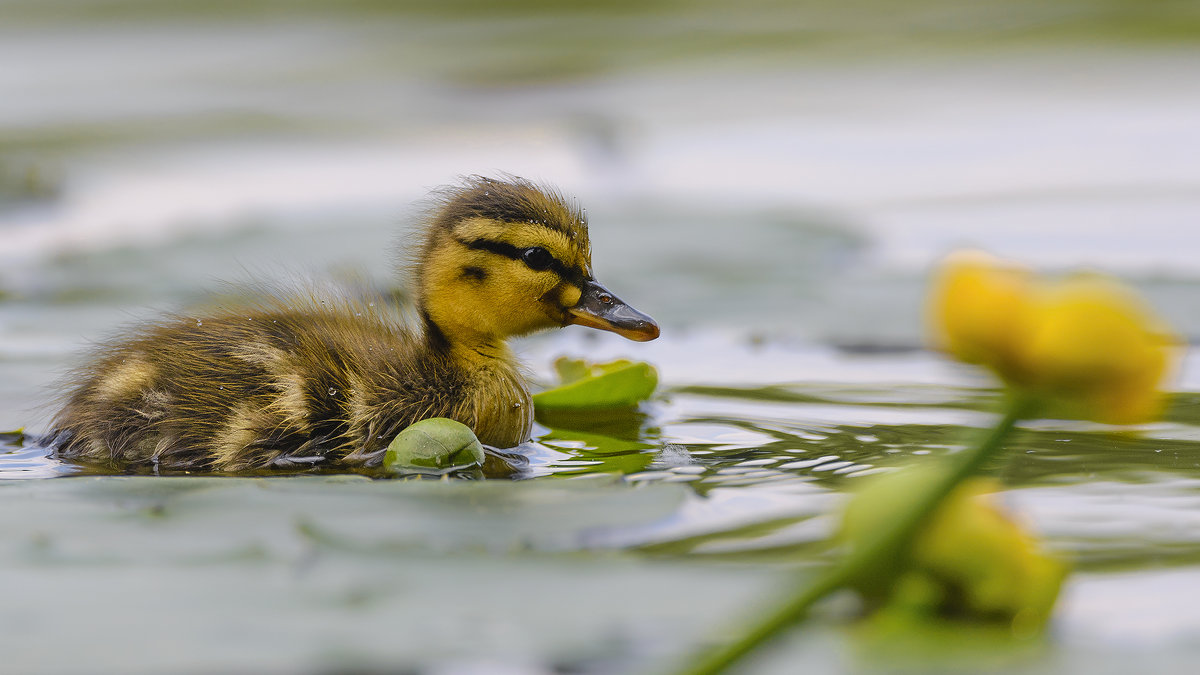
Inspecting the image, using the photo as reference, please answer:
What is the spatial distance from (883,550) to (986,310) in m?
0.16

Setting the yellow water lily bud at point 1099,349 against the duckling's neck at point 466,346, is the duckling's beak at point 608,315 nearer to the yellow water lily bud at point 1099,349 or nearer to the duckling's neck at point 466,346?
the duckling's neck at point 466,346

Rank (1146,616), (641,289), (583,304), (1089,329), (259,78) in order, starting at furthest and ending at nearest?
(259,78) → (641,289) → (583,304) → (1146,616) → (1089,329)

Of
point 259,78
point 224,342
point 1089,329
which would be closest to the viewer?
point 1089,329

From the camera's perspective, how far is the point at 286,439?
7.73 ft

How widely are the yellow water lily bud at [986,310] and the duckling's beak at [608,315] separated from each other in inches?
67.8

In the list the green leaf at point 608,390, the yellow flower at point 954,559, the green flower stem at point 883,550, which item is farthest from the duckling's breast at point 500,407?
the green flower stem at point 883,550

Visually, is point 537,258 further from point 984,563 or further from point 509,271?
point 984,563

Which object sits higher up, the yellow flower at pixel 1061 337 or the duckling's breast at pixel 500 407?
the yellow flower at pixel 1061 337

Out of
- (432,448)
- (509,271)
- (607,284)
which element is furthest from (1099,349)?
(607,284)

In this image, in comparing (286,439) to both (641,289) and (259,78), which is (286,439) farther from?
(259,78)

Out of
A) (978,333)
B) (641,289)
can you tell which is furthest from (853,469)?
(641,289)

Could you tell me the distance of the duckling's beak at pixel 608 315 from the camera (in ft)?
8.71

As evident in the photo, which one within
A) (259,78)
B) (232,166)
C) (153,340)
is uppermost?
(259,78)

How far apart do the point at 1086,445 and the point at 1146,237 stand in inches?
106
